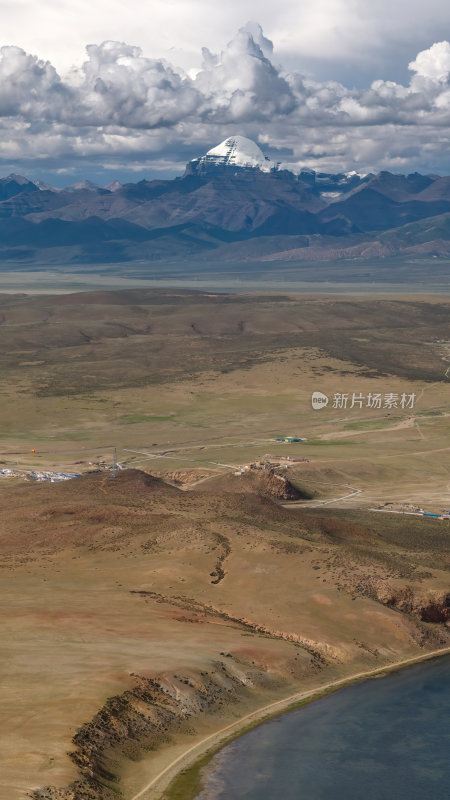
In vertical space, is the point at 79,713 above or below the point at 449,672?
above

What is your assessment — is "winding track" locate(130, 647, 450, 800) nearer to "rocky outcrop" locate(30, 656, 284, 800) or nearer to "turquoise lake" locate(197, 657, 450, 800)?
"turquoise lake" locate(197, 657, 450, 800)

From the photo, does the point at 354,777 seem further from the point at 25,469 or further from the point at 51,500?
the point at 25,469

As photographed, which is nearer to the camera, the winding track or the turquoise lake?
the winding track

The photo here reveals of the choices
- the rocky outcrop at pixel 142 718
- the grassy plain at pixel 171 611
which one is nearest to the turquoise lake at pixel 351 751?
the grassy plain at pixel 171 611

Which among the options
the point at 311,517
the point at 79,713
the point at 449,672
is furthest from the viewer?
the point at 311,517

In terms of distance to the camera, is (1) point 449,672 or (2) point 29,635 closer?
(2) point 29,635

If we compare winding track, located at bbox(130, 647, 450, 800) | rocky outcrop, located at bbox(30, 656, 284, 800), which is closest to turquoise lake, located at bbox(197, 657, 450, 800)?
winding track, located at bbox(130, 647, 450, 800)

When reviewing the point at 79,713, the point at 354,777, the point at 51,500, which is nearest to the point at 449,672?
the point at 354,777

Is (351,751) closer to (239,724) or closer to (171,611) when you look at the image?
(239,724)
